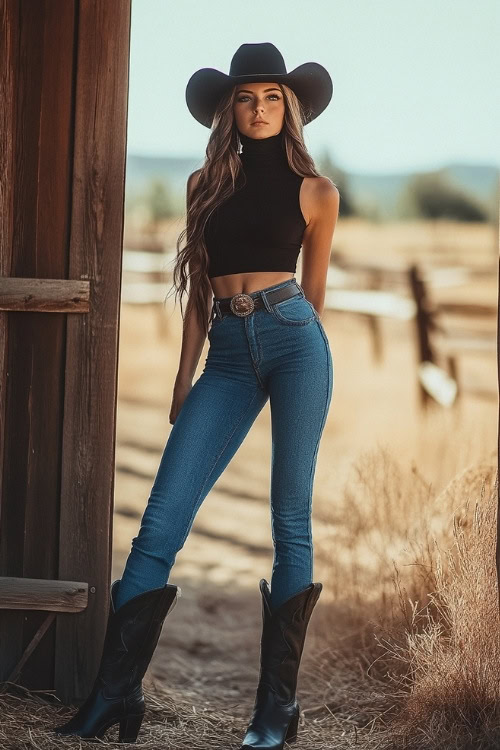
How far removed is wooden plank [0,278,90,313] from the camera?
122 inches

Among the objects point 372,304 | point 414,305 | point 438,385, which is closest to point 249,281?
point 438,385

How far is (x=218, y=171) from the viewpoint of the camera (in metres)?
2.74

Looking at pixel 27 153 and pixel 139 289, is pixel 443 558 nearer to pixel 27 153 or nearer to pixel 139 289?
pixel 27 153

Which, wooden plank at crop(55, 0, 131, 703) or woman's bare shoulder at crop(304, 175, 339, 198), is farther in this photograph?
wooden plank at crop(55, 0, 131, 703)

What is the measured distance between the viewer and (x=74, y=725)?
2637 mm

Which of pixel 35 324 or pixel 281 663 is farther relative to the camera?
pixel 35 324

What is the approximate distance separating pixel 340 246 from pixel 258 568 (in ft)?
46.6

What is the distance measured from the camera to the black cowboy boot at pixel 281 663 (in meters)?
2.61

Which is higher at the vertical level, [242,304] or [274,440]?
[242,304]

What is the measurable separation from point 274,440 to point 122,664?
75 centimetres

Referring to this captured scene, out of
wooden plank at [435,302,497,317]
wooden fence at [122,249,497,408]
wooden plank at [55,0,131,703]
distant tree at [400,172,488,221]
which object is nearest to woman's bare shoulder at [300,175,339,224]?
wooden plank at [55,0,131,703]

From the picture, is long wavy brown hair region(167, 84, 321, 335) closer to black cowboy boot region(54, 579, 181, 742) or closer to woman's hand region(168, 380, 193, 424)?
woman's hand region(168, 380, 193, 424)

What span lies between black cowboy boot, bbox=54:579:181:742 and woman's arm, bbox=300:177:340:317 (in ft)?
3.18

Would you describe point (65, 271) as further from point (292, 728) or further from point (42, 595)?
point (292, 728)
